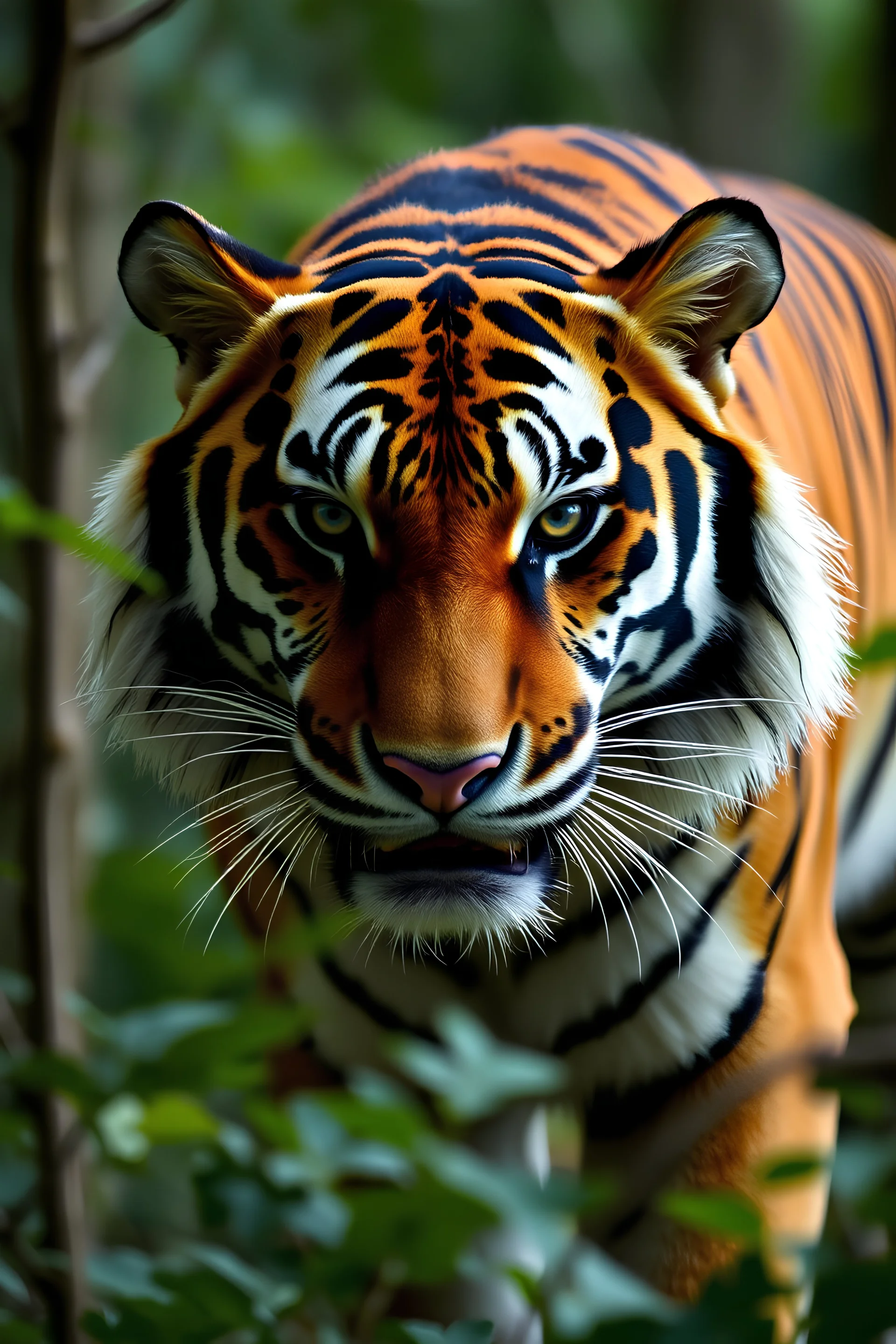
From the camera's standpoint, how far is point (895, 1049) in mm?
557

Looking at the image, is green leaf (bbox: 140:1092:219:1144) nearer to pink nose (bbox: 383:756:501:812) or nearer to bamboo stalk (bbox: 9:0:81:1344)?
bamboo stalk (bbox: 9:0:81:1344)

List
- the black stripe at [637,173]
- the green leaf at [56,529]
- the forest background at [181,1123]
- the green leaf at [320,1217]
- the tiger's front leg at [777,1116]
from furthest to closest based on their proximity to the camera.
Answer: the black stripe at [637,173]
the tiger's front leg at [777,1116]
the green leaf at [320,1217]
the green leaf at [56,529]
the forest background at [181,1123]

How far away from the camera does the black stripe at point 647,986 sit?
4.90 ft

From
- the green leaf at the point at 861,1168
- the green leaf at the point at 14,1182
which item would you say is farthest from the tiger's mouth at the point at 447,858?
the green leaf at the point at 861,1168

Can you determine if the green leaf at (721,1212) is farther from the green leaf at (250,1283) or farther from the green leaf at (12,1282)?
the green leaf at (12,1282)

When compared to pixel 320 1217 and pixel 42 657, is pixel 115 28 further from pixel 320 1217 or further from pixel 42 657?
pixel 320 1217

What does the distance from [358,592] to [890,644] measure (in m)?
0.60

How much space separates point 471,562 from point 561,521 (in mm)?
111

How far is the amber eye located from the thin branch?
502 millimetres

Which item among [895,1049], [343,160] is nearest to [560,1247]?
[895,1049]

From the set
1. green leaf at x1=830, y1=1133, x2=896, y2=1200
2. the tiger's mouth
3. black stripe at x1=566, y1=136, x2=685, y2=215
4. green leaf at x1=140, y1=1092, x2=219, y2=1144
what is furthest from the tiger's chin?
black stripe at x1=566, y1=136, x2=685, y2=215

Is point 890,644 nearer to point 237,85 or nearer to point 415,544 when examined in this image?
point 415,544

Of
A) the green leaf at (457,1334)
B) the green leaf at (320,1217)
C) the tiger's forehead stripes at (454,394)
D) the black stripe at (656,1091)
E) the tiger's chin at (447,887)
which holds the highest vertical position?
the tiger's forehead stripes at (454,394)

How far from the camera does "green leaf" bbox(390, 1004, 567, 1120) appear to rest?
0.74 meters
